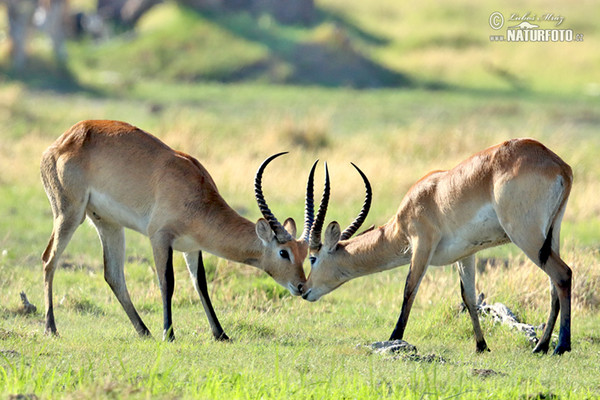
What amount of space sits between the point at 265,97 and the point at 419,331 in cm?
1764

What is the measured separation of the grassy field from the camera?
6.34 m

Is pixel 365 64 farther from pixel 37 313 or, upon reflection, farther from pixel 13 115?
pixel 37 313

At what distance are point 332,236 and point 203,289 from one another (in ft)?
3.67

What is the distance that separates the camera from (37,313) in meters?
8.52

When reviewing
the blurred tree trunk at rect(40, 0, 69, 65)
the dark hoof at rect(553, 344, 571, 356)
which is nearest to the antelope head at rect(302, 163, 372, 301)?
the dark hoof at rect(553, 344, 571, 356)

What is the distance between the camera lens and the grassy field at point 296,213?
6.34 m

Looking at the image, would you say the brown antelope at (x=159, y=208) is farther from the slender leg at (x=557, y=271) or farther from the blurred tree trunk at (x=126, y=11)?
the blurred tree trunk at (x=126, y=11)

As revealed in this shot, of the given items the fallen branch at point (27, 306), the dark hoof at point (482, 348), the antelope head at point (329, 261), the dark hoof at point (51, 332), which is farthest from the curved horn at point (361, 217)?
the fallen branch at point (27, 306)

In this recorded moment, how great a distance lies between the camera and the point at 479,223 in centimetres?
741

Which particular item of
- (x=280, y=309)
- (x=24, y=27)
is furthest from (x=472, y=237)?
(x=24, y=27)

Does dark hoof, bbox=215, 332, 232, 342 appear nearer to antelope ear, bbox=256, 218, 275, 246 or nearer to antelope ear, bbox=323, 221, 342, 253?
antelope ear, bbox=256, 218, 275, 246

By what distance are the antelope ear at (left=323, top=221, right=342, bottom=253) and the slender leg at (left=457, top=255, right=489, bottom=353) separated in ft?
3.26

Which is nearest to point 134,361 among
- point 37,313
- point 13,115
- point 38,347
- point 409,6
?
point 38,347

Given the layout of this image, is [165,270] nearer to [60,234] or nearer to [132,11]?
[60,234]
